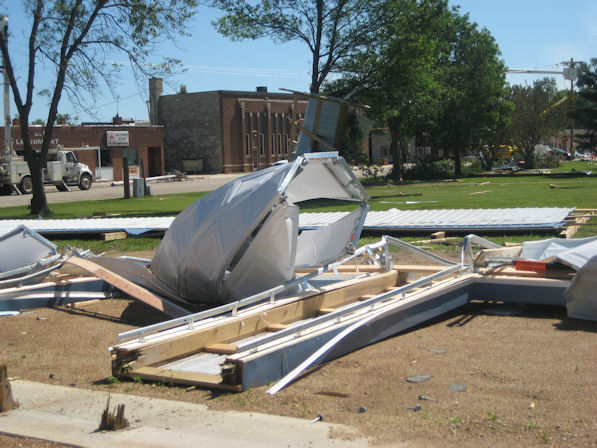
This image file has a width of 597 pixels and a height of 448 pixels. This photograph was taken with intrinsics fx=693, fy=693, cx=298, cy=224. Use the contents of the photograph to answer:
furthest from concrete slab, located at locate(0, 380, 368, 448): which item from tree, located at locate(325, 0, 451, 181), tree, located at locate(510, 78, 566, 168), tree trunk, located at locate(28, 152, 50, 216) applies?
tree, located at locate(510, 78, 566, 168)

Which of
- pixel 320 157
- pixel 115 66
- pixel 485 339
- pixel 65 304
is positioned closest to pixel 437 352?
pixel 485 339

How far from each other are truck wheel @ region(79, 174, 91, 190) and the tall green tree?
73.4ft

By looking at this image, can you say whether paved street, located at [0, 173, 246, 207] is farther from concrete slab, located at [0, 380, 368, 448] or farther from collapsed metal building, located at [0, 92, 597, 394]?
concrete slab, located at [0, 380, 368, 448]

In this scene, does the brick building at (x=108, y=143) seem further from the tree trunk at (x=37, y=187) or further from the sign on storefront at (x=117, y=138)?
the tree trunk at (x=37, y=187)

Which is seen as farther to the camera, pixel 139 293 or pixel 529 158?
pixel 529 158

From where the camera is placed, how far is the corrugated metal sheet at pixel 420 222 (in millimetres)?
12820

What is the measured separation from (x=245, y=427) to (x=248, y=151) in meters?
61.1

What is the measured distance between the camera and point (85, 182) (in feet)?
141

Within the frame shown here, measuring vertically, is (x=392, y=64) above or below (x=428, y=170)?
above

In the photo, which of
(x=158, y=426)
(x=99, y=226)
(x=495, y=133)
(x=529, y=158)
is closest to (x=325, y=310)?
(x=158, y=426)

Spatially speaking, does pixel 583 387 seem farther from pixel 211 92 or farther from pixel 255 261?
pixel 211 92

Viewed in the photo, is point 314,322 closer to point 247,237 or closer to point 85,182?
point 247,237

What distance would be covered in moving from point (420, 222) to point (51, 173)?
105ft

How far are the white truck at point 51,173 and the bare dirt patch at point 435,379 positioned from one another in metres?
32.4
